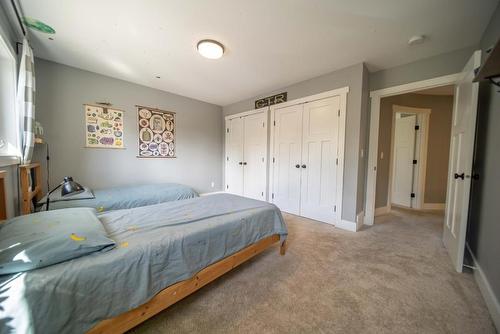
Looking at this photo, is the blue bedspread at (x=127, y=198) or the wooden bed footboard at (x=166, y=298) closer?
the wooden bed footboard at (x=166, y=298)

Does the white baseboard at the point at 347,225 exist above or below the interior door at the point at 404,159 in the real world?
below

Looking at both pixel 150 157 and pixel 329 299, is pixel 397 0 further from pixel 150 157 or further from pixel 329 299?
pixel 150 157

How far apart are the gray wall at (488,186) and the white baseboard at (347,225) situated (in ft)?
3.56

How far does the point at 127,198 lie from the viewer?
2.54 meters

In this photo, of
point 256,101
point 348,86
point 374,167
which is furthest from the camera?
point 256,101

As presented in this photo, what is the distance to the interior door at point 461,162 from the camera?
165cm

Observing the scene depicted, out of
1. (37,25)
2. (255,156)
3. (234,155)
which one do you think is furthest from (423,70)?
(37,25)

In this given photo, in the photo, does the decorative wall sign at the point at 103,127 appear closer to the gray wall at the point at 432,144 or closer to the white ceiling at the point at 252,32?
the white ceiling at the point at 252,32

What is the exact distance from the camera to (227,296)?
1.41 meters

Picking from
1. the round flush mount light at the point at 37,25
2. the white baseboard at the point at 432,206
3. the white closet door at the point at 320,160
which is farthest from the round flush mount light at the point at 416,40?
the round flush mount light at the point at 37,25

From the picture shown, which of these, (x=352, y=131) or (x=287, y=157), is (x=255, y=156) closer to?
(x=287, y=157)

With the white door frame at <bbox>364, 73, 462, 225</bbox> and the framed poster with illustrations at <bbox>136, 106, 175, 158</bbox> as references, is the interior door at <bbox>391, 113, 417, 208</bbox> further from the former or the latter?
the framed poster with illustrations at <bbox>136, 106, 175, 158</bbox>

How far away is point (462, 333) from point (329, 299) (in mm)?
759

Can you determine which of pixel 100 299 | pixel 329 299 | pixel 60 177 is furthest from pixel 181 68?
pixel 329 299
